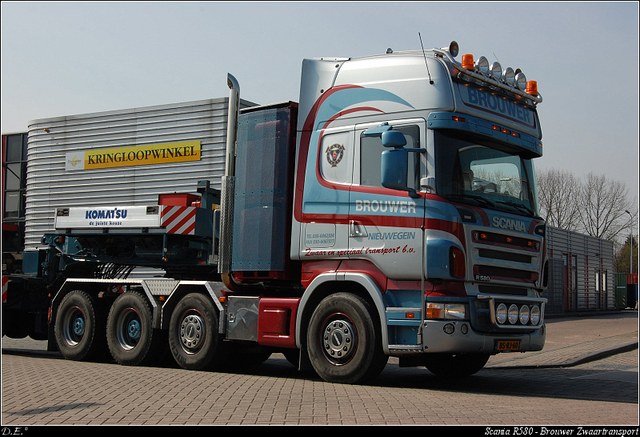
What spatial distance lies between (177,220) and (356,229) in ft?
11.7

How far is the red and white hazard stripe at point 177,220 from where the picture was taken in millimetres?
11188

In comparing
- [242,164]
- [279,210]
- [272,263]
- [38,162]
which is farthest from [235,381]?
[38,162]

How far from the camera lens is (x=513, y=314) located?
28.5 ft

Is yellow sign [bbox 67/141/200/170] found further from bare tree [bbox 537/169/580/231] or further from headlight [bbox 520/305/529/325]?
bare tree [bbox 537/169/580/231]

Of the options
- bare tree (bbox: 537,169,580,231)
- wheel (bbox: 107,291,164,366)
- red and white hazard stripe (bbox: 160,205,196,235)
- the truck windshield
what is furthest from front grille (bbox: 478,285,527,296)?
bare tree (bbox: 537,169,580,231)

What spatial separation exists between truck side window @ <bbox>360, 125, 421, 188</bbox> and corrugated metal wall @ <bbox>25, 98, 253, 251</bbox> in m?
5.12

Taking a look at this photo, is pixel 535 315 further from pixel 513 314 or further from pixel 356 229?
pixel 356 229

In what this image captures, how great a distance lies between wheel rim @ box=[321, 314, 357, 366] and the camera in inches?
343

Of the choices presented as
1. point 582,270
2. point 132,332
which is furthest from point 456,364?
point 582,270

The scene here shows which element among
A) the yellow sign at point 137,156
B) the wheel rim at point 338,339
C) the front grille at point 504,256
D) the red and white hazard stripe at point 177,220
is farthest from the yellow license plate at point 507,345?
the yellow sign at point 137,156

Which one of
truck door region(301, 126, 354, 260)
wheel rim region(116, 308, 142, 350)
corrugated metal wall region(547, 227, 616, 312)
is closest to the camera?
truck door region(301, 126, 354, 260)

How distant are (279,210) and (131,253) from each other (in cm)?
363

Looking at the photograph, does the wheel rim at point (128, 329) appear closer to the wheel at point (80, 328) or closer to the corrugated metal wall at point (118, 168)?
the wheel at point (80, 328)
